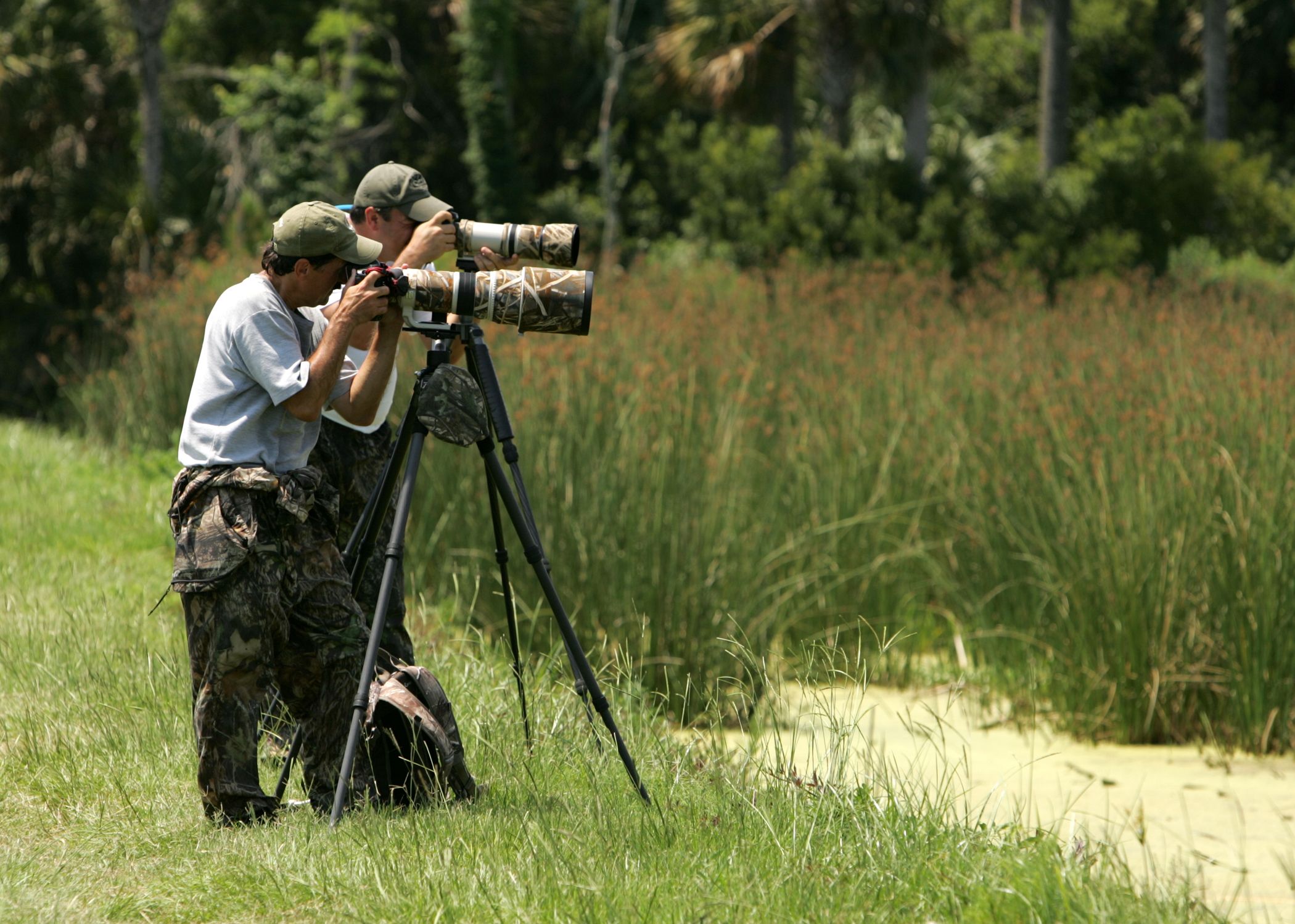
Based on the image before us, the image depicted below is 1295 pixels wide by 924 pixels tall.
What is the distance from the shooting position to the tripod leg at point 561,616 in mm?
3441

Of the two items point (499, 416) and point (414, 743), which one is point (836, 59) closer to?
point (499, 416)

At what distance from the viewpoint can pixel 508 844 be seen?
10.8 feet

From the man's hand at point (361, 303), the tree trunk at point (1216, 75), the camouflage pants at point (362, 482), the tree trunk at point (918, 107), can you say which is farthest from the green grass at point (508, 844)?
the tree trunk at point (1216, 75)

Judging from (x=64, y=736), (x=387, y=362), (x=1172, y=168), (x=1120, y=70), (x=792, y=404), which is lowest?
(x=64, y=736)

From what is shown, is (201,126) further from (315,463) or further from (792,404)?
(315,463)

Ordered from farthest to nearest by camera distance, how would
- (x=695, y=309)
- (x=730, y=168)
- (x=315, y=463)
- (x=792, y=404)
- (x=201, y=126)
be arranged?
(x=201, y=126)
(x=730, y=168)
(x=695, y=309)
(x=792, y=404)
(x=315, y=463)

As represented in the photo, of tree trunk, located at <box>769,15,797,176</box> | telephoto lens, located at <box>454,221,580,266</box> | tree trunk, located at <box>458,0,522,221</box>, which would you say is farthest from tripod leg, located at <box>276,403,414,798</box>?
tree trunk, located at <box>458,0,522,221</box>

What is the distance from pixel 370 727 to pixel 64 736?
3.60ft

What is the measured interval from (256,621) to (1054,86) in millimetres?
16929

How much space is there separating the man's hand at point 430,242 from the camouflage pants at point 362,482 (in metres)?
0.71

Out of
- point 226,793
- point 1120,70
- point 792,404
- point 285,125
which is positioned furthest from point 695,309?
point 1120,70

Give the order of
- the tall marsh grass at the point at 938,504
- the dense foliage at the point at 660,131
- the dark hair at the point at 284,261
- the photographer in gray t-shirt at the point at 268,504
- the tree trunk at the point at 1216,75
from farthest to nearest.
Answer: the tree trunk at the point at 1216,75, the dense foliage at the point at 660,131, the tall marsh grass at the point at 938,504, the dark hair at the point at 284,261, the photographer in gray t-shirt at the point at 268,504

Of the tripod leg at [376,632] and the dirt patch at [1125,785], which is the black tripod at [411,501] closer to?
the tripod leg at [376,632]

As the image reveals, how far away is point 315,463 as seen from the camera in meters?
4.16
